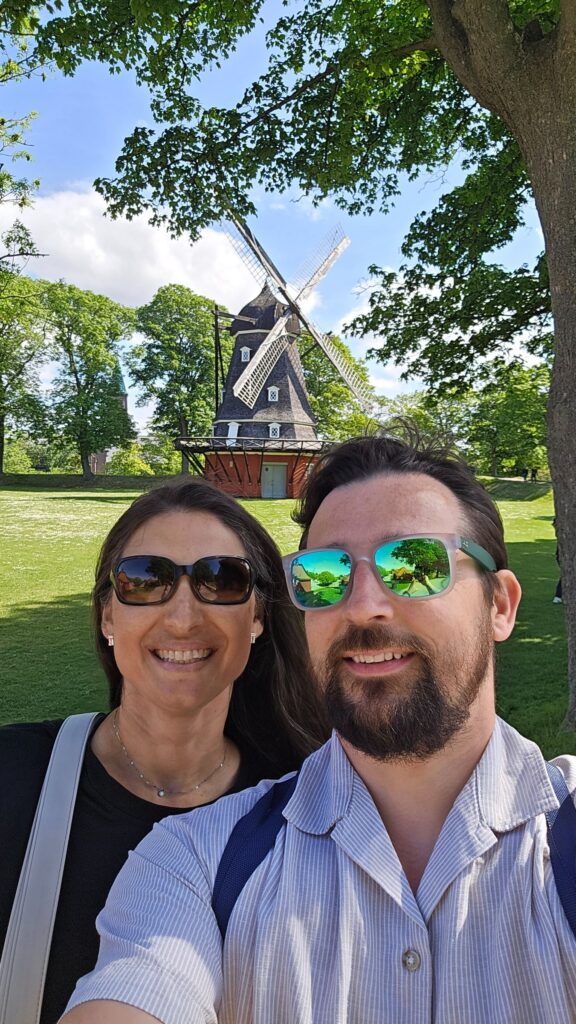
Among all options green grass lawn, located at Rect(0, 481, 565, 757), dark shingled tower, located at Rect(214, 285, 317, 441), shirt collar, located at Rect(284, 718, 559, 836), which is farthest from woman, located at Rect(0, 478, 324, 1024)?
dark shingled tower, located at Rect(214, 285, 317, 441)

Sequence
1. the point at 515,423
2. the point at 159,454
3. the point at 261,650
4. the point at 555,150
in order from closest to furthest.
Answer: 1. the point at 261,650
2. the point at 555,150
3. the point at 515,423
4. the point at 159,454

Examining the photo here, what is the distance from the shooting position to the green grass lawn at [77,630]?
730cm

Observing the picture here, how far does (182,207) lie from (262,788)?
9.37 meters

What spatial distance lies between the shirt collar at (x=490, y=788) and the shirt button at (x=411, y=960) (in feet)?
0.97

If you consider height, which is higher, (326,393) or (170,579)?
(326,393)

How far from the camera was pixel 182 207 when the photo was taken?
955 cm

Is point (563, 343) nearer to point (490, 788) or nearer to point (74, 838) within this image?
point (490, 788)

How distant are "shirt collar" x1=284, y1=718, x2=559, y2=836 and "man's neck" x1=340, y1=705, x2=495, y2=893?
0.06 metres

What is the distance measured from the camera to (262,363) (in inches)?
1554

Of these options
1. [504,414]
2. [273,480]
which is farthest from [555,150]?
[504,414]

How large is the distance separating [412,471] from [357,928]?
1.24 metres

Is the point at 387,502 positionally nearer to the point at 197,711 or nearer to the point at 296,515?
the point at 296,515

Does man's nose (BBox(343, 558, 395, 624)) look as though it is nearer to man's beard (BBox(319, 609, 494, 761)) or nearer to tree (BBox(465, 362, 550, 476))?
man's beard (BBox(319, 609, 494, 761))

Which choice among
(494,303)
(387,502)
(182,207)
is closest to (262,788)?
(387,502)
